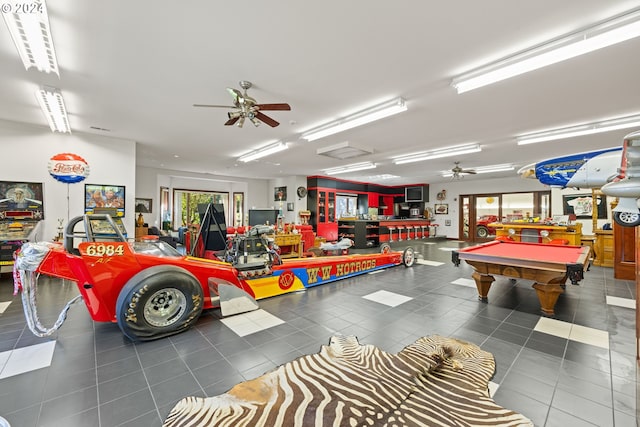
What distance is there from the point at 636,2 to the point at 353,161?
645 centimetres

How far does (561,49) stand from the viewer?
8.03 feet

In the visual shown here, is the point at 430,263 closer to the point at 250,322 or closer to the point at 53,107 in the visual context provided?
the point at 250,322

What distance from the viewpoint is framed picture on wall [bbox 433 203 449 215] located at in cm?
1350

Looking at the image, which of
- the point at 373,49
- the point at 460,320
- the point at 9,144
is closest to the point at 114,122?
the point at 9,144

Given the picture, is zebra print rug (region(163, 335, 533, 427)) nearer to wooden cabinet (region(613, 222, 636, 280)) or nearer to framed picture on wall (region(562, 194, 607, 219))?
wooden cabinet (region(613, 222, 636, 280))

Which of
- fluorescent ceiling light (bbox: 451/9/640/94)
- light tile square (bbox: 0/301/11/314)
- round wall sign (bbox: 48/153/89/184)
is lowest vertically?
light tile square (bbox: 0/301/11/314)

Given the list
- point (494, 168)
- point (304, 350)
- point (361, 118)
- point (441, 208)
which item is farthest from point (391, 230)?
point (304, 350)

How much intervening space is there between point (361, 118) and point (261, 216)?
408cm

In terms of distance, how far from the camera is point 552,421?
157cm

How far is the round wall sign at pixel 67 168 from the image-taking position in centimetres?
457

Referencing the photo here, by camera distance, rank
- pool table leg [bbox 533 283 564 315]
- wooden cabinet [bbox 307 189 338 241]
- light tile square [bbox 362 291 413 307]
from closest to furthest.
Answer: pool table leg [bbox 533 283 564 315], light tile square [bbox 362 291 413 307], wooden cabinet [bbox 307 189 338 241]

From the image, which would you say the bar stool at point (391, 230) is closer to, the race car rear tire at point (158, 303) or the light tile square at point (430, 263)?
the light tile square at point (430, 263)

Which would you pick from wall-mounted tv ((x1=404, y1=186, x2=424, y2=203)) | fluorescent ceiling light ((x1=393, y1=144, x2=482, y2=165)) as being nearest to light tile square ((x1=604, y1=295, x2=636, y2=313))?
fluorescent ceiling light ((x1=393, y1=144, x2=482, y2=165))

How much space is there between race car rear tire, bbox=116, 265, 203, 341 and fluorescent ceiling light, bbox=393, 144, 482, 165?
6.61 metres
